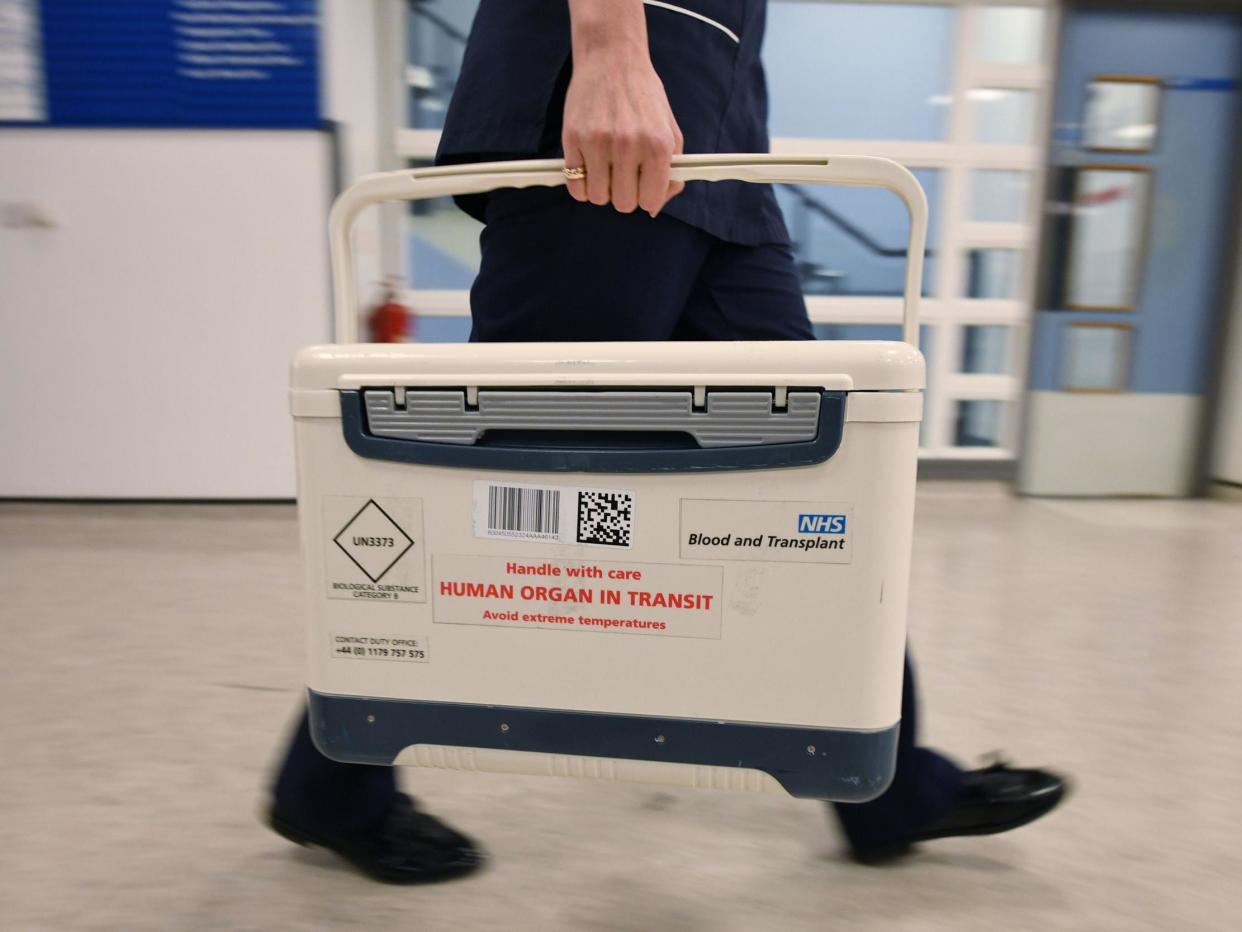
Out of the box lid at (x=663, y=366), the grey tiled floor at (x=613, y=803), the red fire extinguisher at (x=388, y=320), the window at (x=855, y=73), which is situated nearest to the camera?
the box lid at (x=663, y=366)

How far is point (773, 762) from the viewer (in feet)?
1.75

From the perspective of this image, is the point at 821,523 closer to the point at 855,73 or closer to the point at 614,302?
the point at 614,302

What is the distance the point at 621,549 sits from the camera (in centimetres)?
52

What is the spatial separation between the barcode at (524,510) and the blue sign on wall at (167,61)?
7.54ft

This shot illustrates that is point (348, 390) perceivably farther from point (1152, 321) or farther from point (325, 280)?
point (1152, 321)

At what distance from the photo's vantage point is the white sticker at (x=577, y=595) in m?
0.52

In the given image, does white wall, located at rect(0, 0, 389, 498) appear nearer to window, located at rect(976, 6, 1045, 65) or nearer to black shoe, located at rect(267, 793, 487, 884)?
black shoe, located at rect(267, 793, 487, 884)

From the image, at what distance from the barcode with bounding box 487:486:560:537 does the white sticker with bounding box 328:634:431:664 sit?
10 cm

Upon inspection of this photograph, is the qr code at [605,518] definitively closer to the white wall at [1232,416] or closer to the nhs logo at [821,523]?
the nhs logo at [821,523]

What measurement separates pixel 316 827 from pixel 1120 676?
128cm

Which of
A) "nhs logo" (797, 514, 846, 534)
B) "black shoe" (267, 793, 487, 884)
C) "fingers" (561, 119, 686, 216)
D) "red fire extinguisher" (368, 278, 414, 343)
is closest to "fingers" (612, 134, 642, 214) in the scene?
"fingers" (561, 119, 686, 216)

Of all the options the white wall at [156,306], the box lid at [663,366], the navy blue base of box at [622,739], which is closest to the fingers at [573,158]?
the box lid at [663,366]

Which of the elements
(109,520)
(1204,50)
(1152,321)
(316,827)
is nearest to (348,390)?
(316,827)

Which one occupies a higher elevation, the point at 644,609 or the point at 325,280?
the point at 325,280
